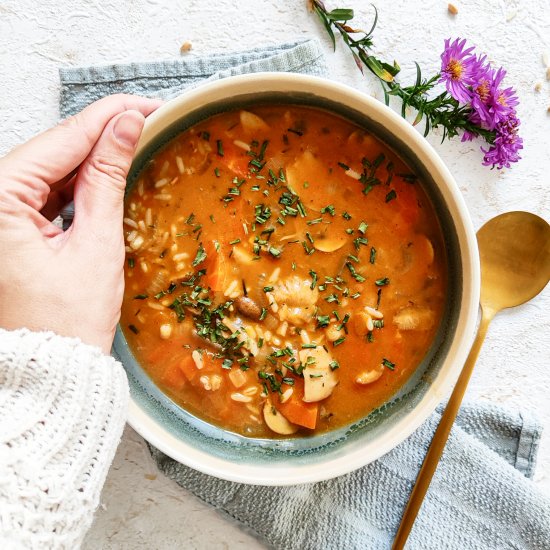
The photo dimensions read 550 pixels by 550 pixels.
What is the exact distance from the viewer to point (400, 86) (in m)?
2.18

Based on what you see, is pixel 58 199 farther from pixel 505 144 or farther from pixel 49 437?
pixel 505 144

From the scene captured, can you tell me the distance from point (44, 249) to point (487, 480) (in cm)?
160

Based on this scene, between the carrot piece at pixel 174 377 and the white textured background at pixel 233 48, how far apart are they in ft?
0.95

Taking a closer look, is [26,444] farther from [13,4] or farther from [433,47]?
[433,47]

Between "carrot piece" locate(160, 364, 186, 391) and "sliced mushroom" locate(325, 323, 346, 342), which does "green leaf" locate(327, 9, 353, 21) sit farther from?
"carrot piece" locate(160, 364, 186, 391)

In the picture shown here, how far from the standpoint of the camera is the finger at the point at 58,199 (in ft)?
6.40

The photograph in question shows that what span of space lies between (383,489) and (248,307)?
807 mm

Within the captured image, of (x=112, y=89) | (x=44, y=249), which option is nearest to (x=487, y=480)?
(x=44, y=249)

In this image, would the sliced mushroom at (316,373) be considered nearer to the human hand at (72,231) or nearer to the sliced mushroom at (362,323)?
the sliced mushroom at (362,323)

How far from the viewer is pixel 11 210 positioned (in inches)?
66.3

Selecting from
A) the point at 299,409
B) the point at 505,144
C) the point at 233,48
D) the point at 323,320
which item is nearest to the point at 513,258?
the point at 505,144

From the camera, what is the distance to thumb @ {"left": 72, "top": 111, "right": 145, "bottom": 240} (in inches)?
68.1

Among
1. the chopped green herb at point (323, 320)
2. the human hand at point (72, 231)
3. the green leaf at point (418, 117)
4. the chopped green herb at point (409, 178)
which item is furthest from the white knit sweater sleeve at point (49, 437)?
the green leaf at point (418, 117)

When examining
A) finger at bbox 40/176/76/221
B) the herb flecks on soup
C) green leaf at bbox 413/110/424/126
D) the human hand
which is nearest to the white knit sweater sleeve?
the human hand
